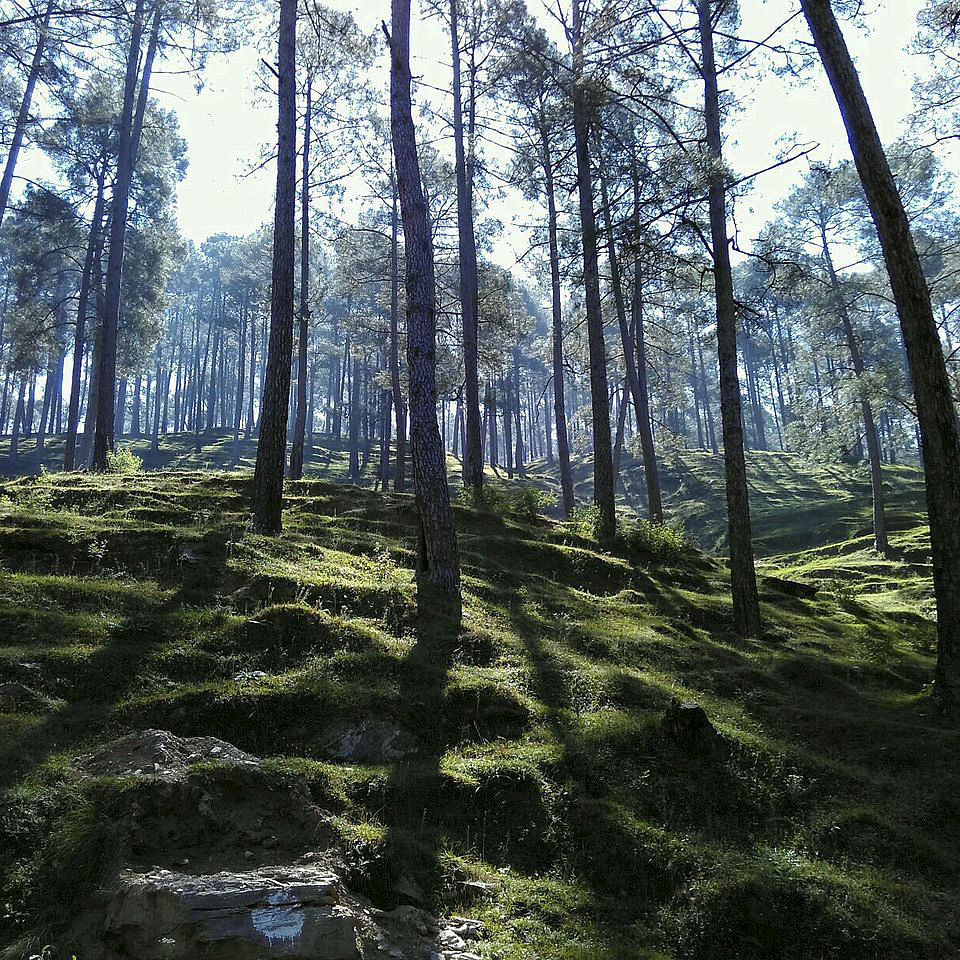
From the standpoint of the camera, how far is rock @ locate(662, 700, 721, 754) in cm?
612

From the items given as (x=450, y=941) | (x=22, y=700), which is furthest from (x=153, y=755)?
(x=450, y=941)

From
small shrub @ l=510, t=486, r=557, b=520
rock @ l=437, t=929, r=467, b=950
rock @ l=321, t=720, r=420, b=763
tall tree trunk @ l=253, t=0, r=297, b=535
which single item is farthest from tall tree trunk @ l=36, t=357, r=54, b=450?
rock @ l=437, t=929, r=467, b=950

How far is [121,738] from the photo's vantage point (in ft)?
15.6

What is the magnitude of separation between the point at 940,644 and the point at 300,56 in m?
21.3

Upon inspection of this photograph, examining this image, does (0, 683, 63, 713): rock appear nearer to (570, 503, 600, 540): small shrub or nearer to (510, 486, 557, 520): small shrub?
(570, 503, 600, 540): small shrub

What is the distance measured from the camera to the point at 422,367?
957cm

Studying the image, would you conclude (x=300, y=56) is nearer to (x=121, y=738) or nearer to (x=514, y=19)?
(x=514, y=19)

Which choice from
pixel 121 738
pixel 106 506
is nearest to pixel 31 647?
pixel 121 738

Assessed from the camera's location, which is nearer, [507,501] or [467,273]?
[507,501]

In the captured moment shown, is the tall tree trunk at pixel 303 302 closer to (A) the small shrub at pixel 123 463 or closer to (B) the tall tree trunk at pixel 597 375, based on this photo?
(A) the small shrub at pixel 123 463

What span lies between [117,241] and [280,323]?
35.3 ft

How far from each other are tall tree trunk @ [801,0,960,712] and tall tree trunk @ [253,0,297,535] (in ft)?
26.2

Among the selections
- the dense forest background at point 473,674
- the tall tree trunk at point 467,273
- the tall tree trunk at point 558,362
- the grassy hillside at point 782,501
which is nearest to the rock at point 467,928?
the dense forest background at point 473,674

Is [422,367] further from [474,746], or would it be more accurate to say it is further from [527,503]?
[527,503]
